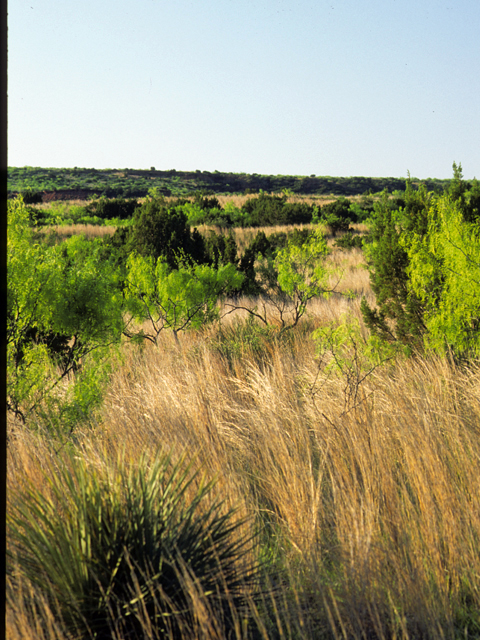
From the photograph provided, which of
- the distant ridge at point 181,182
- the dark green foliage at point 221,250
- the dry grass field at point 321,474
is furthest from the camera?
the distant ridge at point 181,182

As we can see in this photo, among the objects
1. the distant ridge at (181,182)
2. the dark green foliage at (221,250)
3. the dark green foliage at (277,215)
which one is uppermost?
the distant ridge at (181,182)

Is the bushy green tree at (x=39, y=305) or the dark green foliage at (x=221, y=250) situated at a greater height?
the dark green foliage at (x=221, y=250)

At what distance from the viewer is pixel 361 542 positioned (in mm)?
2303

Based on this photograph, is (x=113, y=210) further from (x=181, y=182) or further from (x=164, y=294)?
(x=181, y=182)

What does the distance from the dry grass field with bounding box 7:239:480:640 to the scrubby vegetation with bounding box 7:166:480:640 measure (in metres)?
0.02

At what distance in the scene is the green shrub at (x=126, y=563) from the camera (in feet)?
5.98

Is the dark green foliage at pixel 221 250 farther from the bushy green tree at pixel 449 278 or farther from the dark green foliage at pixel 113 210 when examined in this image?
the dark green foliage at pixel 113 210

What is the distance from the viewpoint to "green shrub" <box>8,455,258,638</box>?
182 centimetres

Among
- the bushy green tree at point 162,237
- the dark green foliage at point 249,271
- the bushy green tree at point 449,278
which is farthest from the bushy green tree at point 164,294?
the bushy green tree at point 162,237

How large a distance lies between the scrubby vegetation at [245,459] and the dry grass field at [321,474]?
19 millimetres

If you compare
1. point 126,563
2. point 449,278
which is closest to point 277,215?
point 449,278

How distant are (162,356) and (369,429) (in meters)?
3.75

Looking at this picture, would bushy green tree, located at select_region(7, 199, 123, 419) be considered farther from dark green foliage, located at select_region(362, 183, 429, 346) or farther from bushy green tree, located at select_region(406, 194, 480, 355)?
dark green foliage, located at select_region(362, 183, 429, 346)

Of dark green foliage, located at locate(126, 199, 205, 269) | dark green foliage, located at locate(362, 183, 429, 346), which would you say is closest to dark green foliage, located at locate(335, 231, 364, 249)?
dark green foliage, located at locate(126, 199, 205, 269)
